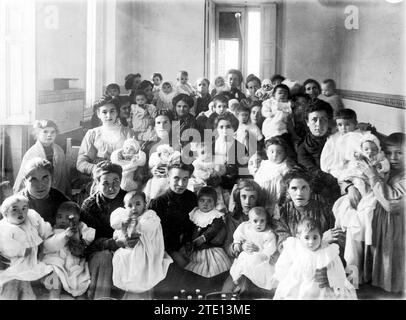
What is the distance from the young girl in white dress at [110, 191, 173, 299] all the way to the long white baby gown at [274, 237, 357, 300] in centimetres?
60

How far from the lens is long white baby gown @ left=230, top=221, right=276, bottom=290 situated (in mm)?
2863

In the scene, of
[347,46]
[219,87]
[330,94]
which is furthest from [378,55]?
[219,87]

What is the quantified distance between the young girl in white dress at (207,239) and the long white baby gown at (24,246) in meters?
0.78

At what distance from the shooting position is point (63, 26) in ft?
9.69

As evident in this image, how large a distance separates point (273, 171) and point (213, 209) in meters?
0.38

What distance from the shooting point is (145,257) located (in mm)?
2912

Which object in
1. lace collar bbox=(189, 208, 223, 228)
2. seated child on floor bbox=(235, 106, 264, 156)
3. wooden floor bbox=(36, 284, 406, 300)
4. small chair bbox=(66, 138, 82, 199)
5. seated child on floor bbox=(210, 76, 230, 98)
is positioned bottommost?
wooden floor bbox=(36, 284, 406, 300)

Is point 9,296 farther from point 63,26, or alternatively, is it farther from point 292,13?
point 292,13

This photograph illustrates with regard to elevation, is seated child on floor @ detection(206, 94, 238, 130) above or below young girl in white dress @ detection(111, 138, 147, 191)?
above

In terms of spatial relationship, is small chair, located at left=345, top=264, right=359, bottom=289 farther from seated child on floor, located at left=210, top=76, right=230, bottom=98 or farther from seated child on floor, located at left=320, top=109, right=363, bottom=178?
seated child on floor, located at left=210, top=76, right=230, bottom=98

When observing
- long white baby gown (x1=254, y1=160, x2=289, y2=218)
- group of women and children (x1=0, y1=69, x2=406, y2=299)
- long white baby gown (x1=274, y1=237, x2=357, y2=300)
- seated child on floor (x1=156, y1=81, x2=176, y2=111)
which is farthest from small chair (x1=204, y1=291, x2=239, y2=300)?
seated child on floor (x1=156, y1=81, x2=176, y2=111)

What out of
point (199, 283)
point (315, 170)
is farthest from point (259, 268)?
point (315, 170)

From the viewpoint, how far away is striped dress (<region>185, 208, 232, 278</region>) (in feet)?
9.50

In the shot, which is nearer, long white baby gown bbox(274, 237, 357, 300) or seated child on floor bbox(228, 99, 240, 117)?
long white baby gown bbox(274, 237, 357, 300)
